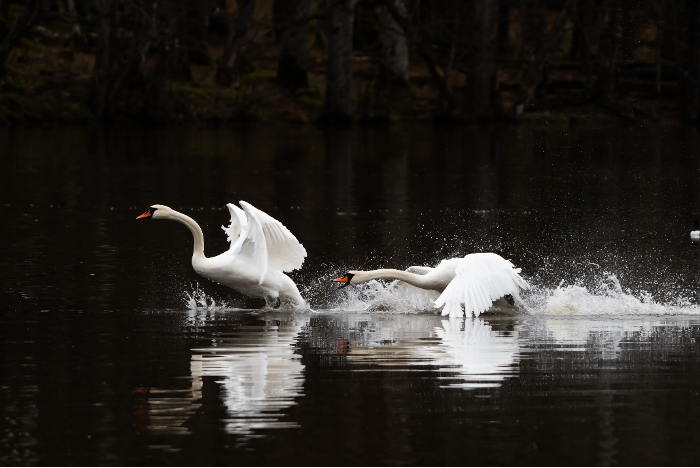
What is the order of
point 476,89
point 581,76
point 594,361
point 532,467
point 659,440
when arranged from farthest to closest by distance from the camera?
point 581,76 → point 476,89 → point 594,361 → point 659,440 → point 532,467

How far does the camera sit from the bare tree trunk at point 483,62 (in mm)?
46156

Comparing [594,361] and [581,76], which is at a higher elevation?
[581,76]

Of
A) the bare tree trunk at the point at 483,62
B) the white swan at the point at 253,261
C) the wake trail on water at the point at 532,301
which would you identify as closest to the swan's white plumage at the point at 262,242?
the white swan at the point at 253,261

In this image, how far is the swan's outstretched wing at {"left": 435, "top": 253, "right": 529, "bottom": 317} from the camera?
37.8 feet

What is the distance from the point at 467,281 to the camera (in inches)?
462

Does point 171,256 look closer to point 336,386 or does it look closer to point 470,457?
point 336,386

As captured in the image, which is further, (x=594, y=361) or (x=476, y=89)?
(x=476, y=89)

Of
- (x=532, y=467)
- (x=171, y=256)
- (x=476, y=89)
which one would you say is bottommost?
(x=532, y=467)

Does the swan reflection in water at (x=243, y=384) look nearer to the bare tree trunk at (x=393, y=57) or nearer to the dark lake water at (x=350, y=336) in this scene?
the dark lake water at (x=350, y=336)

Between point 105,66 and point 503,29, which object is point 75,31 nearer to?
point 105,66

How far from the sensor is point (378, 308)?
1288 centimetres

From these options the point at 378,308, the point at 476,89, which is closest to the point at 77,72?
the point at 476,89

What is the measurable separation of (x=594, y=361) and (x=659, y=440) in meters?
2.33

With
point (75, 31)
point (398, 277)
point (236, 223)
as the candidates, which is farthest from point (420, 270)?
point (75, 31)
